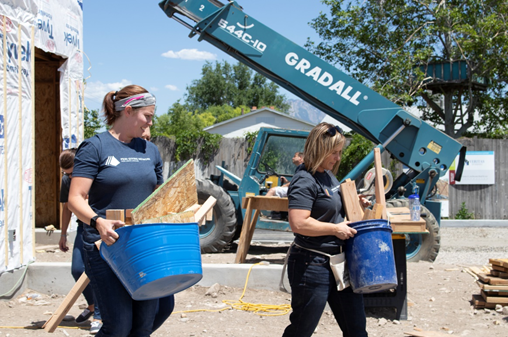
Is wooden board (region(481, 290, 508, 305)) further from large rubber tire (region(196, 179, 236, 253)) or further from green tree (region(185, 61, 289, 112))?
green tree (region(185, 61, 289, 112))

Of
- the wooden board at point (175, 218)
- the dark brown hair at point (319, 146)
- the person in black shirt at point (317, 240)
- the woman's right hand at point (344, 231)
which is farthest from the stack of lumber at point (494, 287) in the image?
the wooden board at point (175, 218)

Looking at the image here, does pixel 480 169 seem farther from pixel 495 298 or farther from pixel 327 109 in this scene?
pixel 495 298

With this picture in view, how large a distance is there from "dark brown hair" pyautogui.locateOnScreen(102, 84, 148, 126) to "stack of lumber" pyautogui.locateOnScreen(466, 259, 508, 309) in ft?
14.0

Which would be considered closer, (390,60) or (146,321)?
(146,321)

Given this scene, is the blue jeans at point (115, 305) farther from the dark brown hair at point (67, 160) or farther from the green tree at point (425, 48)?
the green tree at point (425, 48)

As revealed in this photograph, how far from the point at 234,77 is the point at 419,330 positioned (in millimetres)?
63572

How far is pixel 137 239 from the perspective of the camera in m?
2.44

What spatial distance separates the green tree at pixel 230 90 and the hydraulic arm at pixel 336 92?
183 feet

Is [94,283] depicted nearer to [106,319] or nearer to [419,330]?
[106,319]

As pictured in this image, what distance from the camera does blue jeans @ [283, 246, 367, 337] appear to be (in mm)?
2902

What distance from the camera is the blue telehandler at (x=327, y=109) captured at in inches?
311

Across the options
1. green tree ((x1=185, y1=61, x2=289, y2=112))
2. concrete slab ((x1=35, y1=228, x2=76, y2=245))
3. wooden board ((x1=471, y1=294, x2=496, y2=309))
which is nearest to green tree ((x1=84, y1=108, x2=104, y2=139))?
concrete slab ((x1=35, y1=228, x2=76, y2=245))

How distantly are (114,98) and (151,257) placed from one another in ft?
3.29

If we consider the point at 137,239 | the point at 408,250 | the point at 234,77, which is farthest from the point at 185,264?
the point at 234,77
